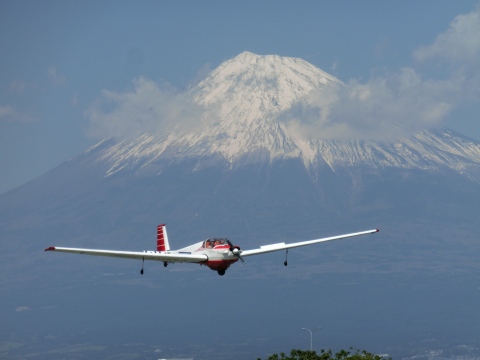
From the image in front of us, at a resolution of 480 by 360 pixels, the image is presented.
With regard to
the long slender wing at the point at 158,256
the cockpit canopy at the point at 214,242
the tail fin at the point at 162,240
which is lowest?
the long slender wing at the point at 158,256

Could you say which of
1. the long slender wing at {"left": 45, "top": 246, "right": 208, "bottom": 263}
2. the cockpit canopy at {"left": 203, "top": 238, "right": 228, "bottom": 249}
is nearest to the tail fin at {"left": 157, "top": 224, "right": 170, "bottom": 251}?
the long slender wing at {"left": 45, "top": 246, "right": 208, "bottom": 263}

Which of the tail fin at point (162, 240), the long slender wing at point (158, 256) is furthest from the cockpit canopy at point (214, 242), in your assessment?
the tail fin at point (162, 240)

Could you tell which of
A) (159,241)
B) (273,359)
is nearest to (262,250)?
(273,359)

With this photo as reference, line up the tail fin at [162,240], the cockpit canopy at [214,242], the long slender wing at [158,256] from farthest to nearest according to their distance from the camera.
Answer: the tail fin at [162,240], the cockpit canopy at [214,242], the long slender wing at [158,256]

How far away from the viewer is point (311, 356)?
119 meters

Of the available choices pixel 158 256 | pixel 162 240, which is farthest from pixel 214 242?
pixel 162 240

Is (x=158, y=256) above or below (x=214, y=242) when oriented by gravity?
below

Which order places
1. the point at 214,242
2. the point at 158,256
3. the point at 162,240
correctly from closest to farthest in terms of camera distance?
the point at 158,256 → the point at 214,242 → the point at 162,240

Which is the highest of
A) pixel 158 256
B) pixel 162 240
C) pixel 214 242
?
pixel 162 240

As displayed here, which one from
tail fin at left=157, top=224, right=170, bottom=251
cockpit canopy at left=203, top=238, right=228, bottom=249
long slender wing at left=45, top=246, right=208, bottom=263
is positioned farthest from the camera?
tail fin at left=157, top=224, right=170, bottom=251

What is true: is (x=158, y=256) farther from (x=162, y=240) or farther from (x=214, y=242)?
(x=162, y=240)

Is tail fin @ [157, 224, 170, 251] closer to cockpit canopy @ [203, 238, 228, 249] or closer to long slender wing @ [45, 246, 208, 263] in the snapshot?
long slender wing @ [45, 246, 208, 263]

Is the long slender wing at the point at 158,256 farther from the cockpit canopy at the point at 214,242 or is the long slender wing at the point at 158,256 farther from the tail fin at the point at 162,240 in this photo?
the tail fin at the point at 162,240

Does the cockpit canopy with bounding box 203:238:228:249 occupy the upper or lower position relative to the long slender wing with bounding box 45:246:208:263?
upper
